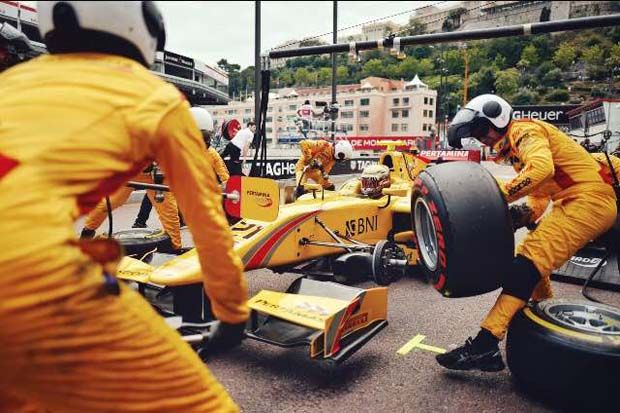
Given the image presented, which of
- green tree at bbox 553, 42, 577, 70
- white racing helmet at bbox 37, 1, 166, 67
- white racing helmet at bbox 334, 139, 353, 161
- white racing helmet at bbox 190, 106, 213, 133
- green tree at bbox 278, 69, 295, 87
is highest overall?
green tree at bbox 278, 69, 295, 87

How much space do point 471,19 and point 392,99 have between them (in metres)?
35.8

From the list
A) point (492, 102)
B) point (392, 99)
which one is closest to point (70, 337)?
point (492, 102)

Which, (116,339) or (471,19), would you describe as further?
(471,19)

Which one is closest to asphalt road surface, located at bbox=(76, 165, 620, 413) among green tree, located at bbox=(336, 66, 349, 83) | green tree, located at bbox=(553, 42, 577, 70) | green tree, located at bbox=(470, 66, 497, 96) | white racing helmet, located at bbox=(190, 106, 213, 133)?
white racing helmet, located at bbox=(190, 106, 213, 133)

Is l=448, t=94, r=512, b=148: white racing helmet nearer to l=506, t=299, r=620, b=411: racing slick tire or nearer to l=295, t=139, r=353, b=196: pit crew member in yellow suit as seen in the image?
l=506, t=299, r=620, b=411: racing slick tire

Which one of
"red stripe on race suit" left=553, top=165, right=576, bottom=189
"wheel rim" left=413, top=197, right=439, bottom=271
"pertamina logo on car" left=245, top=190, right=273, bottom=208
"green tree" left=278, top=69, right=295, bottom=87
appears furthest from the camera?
"green tree" left=278, top=69, right=295, bottom=87

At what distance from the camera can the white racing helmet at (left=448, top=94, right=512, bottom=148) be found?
12.2 ft

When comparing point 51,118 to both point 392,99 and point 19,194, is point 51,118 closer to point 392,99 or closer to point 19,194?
point 19,194

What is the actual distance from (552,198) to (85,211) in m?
3.31

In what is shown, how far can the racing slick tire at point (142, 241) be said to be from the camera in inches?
221

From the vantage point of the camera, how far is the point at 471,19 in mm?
110188

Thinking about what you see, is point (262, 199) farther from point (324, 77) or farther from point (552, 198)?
point (324, 77)

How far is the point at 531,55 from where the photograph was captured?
82625mm

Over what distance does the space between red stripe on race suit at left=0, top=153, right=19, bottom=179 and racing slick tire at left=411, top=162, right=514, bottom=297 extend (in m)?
2.37
